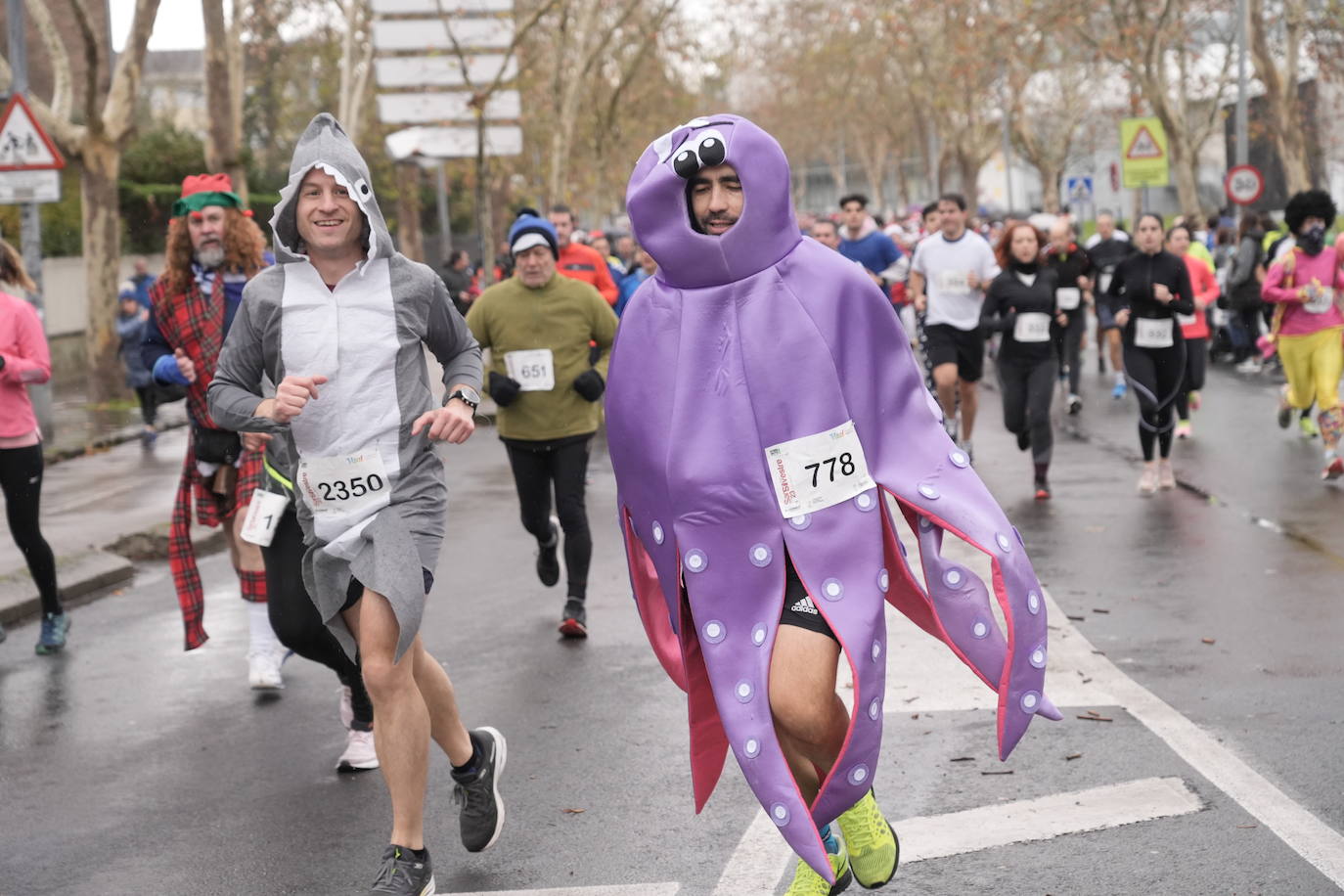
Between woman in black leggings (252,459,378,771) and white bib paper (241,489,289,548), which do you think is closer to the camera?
woman in black leggings (252,459,378,771)

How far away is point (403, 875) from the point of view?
4.92 m

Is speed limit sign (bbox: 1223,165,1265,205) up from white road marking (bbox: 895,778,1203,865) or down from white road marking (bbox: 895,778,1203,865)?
up

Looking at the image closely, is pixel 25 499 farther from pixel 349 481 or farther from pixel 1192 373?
pixel 1192 373

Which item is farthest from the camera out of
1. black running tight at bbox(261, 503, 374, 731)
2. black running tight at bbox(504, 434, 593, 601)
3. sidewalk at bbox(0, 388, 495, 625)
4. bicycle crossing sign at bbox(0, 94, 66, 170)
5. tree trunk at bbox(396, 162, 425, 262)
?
tree trunk at bbox(396, 162, 425, 262)

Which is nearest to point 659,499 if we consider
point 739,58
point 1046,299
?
point 1046,299

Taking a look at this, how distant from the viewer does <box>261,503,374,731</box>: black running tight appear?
19.0ft

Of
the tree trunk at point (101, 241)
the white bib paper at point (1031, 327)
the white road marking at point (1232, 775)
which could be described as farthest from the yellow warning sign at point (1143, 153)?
the white road marking at point (1232, 775)

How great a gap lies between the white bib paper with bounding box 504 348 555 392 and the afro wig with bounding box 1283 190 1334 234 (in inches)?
252

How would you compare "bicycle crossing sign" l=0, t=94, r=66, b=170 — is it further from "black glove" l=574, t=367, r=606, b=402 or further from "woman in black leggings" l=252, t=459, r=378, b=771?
"woman in black leggings" l=252, t=459, r=378, b=771

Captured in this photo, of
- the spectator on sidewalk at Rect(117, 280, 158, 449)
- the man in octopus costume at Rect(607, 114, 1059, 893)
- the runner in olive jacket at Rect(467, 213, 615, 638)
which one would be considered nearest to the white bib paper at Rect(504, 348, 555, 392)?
the runner in olive jacket at Rect(467, 213, 615, 638)

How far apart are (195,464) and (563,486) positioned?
5.74 feet

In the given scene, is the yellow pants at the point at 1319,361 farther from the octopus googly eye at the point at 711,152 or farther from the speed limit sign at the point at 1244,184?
the speed limit sign at the point at 1244,184

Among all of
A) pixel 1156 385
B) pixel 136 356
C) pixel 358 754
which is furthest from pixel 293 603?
pixel 136 356

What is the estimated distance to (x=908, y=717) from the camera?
669 cm
